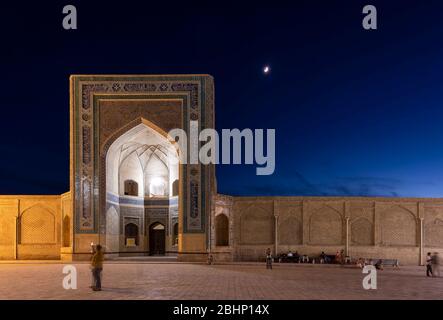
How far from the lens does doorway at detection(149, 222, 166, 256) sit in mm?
24331

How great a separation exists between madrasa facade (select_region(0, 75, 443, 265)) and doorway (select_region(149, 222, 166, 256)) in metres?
1.32

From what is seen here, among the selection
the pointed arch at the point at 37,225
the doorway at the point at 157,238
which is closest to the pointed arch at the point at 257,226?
the doorway at the point at 157,238

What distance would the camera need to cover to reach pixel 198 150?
61.5 ft

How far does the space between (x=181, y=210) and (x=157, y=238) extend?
6.77 metres

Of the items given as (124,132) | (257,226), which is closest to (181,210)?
(257,226)

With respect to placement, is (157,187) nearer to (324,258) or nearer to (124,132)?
(124,132)

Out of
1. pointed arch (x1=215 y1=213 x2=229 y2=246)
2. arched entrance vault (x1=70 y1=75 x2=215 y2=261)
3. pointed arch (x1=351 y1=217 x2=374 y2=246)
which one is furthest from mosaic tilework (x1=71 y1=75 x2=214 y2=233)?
pointed arch (x1=351 y1=217 x2=374 y2=246)

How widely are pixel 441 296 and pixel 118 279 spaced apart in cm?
763

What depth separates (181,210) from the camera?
18594 millimetres

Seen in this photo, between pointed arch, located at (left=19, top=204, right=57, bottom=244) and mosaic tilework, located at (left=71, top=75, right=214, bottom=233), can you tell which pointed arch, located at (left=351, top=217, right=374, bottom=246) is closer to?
mosaic tilework, located at (left=71, top=75, right=214, bottom=233)

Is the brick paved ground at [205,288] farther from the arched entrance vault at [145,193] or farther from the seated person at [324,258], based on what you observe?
the arched entrance vault at [145,193]

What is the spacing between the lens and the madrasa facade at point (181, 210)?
18.6 metres
